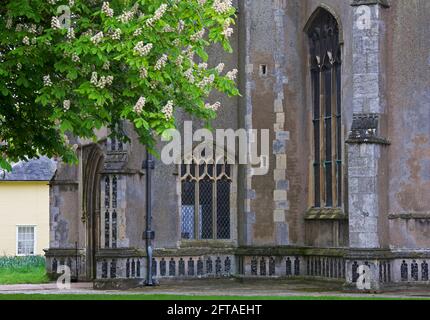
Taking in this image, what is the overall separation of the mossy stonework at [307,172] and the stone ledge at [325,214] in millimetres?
38

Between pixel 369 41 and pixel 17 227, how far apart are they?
94.5 ft

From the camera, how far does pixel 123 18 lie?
16.9 m

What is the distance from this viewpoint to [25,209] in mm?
49500

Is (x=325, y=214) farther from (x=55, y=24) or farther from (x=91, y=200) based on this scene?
(x=55, y=24)

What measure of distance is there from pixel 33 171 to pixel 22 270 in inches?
425

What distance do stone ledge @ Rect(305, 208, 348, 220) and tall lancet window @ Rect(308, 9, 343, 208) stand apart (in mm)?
145

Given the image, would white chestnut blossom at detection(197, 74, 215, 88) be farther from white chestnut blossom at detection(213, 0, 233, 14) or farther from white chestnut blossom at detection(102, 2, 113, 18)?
white chestnut blossom at detection(102, 2, 113, 18)

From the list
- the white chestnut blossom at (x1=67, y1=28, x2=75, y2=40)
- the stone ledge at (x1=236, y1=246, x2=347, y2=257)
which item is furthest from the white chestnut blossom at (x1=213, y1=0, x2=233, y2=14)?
the stone ledge at (x1=236, y1=246, x2=347, y2=257)

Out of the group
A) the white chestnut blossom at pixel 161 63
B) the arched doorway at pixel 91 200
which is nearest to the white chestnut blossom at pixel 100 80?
the white chestnut blossom at pixel 161 63

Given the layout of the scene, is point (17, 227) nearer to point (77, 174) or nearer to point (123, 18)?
point (77, 174)

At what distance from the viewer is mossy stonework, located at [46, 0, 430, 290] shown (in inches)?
957

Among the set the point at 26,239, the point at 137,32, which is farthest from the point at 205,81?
the point at 26,239

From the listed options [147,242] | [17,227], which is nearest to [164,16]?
[147,242]
